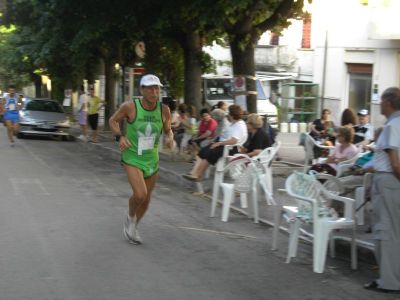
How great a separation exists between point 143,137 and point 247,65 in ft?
26.5

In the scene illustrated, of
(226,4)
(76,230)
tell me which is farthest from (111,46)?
(76,230)

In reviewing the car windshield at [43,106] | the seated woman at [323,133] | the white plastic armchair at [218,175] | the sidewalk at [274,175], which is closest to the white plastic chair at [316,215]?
the sidewalk at [274,175]

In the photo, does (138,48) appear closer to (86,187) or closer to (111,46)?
(111,46)

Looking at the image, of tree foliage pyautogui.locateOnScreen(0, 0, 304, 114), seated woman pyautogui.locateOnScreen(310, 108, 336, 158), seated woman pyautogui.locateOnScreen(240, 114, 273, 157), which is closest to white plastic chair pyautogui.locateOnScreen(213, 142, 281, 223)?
seated woman pyautogui.locateOnScreen(240, 114, 273, 157)

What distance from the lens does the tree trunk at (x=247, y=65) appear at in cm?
1515

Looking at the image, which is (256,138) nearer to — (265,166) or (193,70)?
(265,166)

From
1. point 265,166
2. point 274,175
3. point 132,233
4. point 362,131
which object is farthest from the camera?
point 274,175

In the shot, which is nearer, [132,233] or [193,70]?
[132,233]

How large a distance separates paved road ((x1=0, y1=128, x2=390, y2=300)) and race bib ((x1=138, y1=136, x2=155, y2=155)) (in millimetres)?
1095

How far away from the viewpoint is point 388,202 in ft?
20.0

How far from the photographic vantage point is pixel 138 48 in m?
19.9

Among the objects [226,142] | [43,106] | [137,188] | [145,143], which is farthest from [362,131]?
[43,106]

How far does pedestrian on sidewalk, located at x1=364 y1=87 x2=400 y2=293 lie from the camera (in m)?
6.00

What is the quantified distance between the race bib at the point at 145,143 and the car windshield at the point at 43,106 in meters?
19.0
